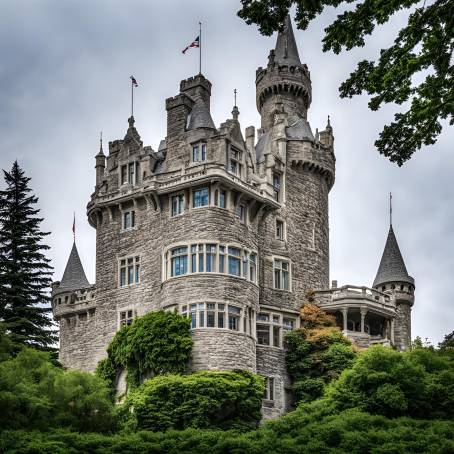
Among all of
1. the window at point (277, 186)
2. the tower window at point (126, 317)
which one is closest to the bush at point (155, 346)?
the tower window at point (126, 317)

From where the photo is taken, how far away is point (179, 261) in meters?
48.2

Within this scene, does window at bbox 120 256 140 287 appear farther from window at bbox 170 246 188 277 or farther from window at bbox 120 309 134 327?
window at bbox 170 246 188 277

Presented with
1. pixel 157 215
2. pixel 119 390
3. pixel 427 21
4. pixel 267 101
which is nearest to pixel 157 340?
pixel 119 390

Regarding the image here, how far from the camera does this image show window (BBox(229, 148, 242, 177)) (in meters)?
50.5

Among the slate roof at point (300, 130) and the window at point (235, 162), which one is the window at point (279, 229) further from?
the slate roof at point (300, 130)

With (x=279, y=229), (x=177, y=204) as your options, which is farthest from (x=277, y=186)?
(x=177, y=204)

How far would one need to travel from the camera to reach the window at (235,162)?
5047 centimetres

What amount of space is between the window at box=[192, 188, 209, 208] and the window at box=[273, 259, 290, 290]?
286 inches

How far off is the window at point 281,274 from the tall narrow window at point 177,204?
288 inches

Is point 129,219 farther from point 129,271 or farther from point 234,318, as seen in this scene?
point 234,318

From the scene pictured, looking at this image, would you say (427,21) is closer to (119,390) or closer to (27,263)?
(119,390)

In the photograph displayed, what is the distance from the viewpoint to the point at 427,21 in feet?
48.0

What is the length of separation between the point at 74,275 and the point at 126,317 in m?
9.87

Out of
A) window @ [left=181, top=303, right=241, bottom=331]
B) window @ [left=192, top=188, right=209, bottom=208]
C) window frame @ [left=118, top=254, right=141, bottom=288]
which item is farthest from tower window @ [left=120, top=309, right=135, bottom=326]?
window @ [left=192, top=188, right=209, bottom=208]
